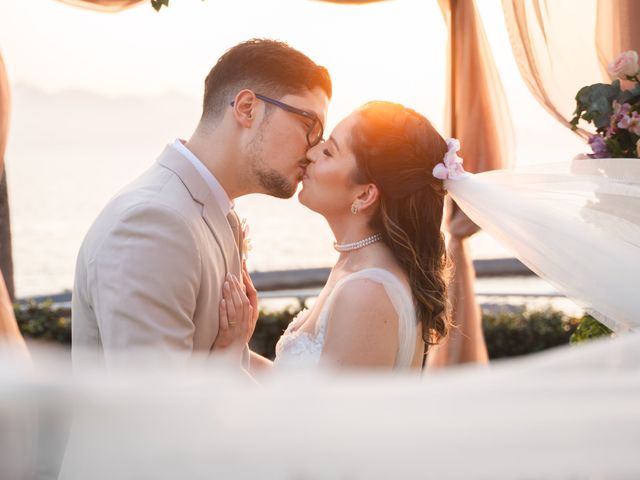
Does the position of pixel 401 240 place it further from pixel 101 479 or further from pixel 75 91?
pixel 75 91

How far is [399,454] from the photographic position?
3.63 feet

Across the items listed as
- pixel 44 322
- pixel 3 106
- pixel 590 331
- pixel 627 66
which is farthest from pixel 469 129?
pixel 44 322

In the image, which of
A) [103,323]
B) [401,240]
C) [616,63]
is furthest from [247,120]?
[616,63]

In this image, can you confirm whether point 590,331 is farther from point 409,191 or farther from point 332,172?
point 332,172

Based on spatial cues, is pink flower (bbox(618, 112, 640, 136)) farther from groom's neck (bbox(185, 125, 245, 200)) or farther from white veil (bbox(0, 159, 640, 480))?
white veil (bbox(0, 159, 640, 480))

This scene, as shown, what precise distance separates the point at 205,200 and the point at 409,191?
78cm

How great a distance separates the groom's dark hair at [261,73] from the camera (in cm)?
301

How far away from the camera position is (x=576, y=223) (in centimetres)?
273

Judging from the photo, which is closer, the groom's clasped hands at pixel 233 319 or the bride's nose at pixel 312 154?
the groom's clasped hands at pixel 233 319

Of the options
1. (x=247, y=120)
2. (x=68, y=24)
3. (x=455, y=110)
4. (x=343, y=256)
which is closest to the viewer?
(x=247, y=120)

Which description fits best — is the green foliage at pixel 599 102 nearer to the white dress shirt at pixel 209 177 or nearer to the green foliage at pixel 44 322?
the white dress shirt at pixel 209 177

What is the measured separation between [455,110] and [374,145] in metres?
2.30

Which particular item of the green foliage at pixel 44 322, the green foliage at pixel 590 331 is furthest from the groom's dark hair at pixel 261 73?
the green foliage at pixel 44 322

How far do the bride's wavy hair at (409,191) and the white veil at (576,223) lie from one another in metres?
0.12
